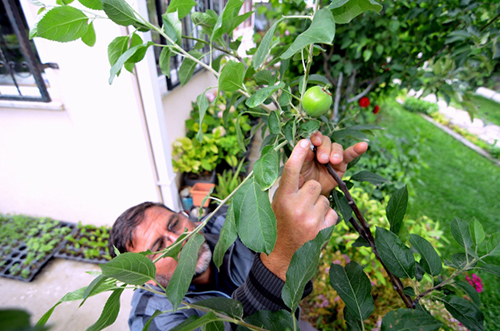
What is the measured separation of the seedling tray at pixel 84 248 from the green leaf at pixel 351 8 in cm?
267

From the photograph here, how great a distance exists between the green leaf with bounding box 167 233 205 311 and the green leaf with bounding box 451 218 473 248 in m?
0.60

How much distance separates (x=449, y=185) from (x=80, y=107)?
4.90 m

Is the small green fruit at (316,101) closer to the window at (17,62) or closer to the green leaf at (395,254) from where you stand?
the green leaf at (395,254)

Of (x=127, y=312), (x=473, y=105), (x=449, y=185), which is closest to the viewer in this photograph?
(x=473, y=105)

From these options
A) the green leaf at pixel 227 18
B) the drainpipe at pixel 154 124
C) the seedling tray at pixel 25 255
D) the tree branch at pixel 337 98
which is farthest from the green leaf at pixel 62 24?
the seedling tray at pixel 25 255

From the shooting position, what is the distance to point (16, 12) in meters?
1.62

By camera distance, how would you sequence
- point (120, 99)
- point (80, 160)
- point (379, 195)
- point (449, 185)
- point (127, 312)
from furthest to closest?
point (449, 185) < point (379, 195) < point (80, 160) < point (127, 312) < point (120, 99)

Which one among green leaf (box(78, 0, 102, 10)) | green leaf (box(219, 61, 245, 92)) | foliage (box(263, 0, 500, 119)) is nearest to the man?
green leaf (box(219, 61, 245, 92))

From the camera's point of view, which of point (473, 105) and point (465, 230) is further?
point (473, 105)

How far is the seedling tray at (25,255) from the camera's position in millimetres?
→ 2221

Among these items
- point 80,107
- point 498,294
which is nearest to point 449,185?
point 498,294

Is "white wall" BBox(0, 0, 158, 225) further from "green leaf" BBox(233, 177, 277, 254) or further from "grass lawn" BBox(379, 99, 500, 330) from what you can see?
"grass lawn" BBox(379, 99, 500, 330)

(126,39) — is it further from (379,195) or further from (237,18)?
(379,195)

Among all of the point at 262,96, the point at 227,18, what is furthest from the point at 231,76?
the point at 227,18
